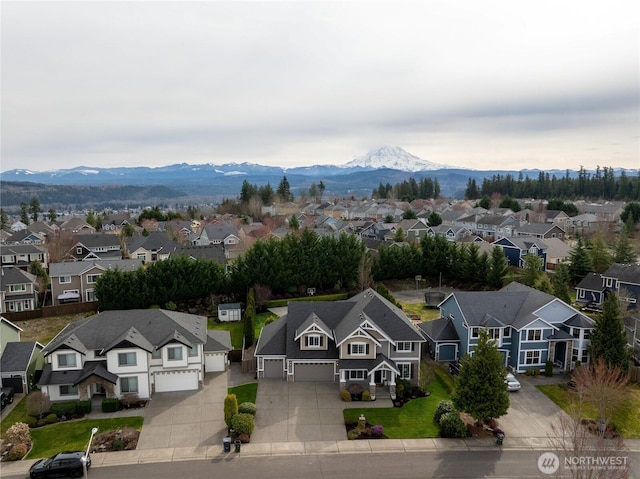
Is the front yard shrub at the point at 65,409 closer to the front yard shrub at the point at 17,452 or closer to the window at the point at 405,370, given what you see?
the front yard shrub at the point at 17,452

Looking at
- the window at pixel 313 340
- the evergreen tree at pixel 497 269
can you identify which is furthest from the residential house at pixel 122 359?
the evergreen tree at pixel 497 269

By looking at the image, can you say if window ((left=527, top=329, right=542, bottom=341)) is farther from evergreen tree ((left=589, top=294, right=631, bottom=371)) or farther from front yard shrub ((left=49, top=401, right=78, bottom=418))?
front yard shrub ((left=49, top=401, right=78, bottom=418))

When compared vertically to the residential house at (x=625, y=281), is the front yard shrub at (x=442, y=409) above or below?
below

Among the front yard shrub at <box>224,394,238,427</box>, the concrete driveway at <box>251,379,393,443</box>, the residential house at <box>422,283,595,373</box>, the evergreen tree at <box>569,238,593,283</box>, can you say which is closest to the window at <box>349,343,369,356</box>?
the concrete driveway at <box>251,379,393,443</box>

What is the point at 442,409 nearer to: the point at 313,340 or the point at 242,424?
the point at 313,340

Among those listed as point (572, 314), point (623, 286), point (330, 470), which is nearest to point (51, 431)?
point (330, 470)

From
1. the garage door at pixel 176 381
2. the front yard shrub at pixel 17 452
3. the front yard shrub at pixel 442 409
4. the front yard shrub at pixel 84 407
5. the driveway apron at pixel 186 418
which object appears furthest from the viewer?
the garage door at pixel 176 381
